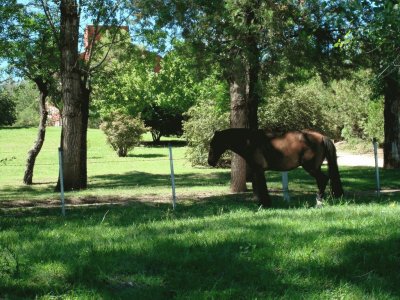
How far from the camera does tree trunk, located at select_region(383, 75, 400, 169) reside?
22.5m

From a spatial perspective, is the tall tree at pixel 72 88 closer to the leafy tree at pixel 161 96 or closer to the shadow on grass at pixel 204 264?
the shadow on grass at pixel 204 264

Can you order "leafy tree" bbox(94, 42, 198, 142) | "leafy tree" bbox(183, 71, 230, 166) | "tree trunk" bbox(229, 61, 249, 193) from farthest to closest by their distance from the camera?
"leafy tree" bbox(94, 42, 198, 142)
"leafy tree" bbox(183, 71, 230, 166)
"tree trunk" bbox(229, 61, 249, 193)

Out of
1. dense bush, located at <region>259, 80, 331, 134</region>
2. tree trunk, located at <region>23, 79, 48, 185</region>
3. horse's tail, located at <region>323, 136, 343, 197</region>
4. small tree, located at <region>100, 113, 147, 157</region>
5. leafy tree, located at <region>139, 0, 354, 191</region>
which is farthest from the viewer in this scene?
small tree, located at <region>100, 113, 147, 157</region>

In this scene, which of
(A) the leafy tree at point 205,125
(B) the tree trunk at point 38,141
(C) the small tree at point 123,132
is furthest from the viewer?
(C) the small tree at point 123,132

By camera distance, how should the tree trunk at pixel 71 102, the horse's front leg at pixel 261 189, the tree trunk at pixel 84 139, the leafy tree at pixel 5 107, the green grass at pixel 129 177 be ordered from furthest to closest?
the leafy tree at pixel 5 107, the tree trunk at pixel 84 139, the tree trunk at pixel 71 102, the green grass at pixel 129 177, the horse's front leg at pixel 261 189

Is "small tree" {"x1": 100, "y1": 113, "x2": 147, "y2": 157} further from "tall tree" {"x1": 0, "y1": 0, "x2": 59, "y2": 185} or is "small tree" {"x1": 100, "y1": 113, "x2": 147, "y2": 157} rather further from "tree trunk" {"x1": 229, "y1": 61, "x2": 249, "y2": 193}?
"tree trunk" {"x1": 229, "y1": 61, "x2": 249, "y2": 193}

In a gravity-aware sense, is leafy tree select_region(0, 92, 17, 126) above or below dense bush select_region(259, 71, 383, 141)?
above

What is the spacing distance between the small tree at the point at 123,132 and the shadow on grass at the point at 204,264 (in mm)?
36413

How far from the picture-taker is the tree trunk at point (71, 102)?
60.7 feet

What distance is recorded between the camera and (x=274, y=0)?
14969 millimetres

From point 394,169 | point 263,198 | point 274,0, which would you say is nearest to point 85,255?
point 263,198

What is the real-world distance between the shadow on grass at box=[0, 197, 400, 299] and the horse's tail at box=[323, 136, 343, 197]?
3827 millimetres

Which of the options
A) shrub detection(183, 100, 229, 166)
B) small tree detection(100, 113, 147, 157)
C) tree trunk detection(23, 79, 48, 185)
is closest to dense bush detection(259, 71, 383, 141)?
shrub detection(183, 100, 229, 166)

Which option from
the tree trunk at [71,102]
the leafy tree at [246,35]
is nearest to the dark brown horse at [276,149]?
the leafy tree at [246,35]
